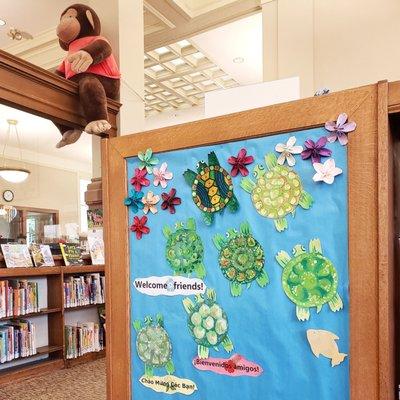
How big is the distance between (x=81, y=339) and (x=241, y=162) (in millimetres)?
4238

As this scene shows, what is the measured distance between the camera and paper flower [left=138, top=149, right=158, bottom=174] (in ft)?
3.06

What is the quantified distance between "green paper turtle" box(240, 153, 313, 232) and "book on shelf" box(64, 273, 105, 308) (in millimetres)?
4130

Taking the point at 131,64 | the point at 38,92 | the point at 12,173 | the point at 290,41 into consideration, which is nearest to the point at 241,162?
the point at 38,92

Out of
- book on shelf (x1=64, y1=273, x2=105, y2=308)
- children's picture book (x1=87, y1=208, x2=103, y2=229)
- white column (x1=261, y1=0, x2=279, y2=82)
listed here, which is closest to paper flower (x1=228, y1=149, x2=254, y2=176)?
children's picture book (x1=87, y1=208, x2=103, y2=229)

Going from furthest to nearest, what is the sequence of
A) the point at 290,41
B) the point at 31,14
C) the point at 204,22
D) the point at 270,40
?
the point at 204,22
the point at 31,14
the point at 270,40
the point at 290,41

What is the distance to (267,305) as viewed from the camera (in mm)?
769

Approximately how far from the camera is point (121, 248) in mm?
975

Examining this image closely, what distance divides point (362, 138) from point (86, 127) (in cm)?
141

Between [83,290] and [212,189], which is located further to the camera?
[83,290]

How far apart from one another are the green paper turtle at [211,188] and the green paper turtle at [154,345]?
0.27 meters

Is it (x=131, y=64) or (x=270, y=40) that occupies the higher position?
(x=270, y=40)

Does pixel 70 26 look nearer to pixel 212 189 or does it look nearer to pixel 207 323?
pixel 212 189

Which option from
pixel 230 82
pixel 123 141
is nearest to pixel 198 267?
pixel 123 141

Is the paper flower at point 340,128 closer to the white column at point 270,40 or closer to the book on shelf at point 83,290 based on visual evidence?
the white column at point 270,40
